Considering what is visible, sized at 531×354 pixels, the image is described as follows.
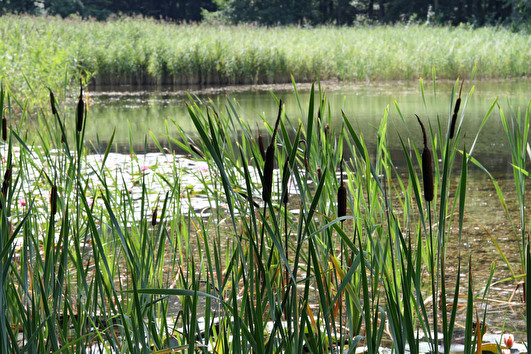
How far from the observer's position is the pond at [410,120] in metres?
1.98

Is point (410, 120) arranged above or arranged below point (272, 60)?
below

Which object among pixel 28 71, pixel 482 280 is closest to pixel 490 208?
pixel 482 280

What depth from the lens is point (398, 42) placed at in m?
12.4

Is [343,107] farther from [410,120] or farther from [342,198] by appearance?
[342,198]

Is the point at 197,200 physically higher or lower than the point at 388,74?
lower

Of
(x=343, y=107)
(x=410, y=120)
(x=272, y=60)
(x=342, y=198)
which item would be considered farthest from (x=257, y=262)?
(x=272, y=60)

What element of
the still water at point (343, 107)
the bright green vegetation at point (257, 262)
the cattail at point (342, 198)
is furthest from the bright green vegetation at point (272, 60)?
the cattail at point (342, 198)

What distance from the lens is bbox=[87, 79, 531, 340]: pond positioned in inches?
78.0

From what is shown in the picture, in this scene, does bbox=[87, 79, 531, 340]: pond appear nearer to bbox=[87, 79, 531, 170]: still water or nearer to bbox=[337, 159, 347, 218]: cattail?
bbox=[87, 79, 531, 170]: still water

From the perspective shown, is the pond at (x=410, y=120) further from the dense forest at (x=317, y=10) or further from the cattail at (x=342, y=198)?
the dense forest at (x=317, y=10)

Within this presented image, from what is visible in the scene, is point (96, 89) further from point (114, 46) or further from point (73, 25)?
point (73, 25)

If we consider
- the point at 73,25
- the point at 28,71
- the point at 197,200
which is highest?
the point at 73,25

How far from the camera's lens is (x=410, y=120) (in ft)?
20.4

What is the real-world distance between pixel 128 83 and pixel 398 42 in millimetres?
5205
